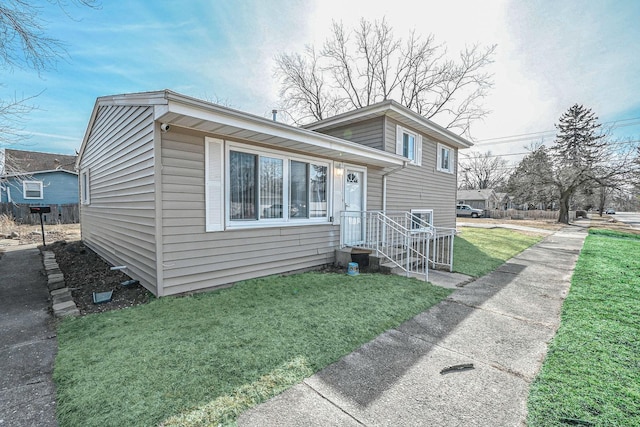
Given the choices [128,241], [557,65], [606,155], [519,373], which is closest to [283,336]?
[519,373]

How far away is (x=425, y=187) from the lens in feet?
33.9

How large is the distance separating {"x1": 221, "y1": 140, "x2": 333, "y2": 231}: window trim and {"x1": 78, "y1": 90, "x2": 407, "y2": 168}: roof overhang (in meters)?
0.13

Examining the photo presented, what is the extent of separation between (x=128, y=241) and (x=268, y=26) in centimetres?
962

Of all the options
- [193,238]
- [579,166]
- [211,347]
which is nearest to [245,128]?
[193,238]

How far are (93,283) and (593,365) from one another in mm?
7117

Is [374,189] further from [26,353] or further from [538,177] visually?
[538,177]

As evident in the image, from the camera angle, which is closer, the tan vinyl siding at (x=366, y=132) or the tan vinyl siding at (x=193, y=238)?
the tan vinyl siding at (x=193, y=238)

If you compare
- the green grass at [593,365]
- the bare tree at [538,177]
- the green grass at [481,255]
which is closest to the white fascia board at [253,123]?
the green grass at [481,255]

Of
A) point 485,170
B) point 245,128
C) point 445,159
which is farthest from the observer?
point 485,170

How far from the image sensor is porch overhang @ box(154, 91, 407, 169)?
11.8 feet

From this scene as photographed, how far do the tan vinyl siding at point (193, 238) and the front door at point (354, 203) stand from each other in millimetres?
2359

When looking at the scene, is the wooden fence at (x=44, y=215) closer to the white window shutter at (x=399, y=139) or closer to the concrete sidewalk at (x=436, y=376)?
the white window shutter at (x=399, y=139)

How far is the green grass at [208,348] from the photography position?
1.95 metres

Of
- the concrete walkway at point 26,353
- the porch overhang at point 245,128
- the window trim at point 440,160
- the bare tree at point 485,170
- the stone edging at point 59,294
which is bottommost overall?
the concrete walkway at point 26,353
